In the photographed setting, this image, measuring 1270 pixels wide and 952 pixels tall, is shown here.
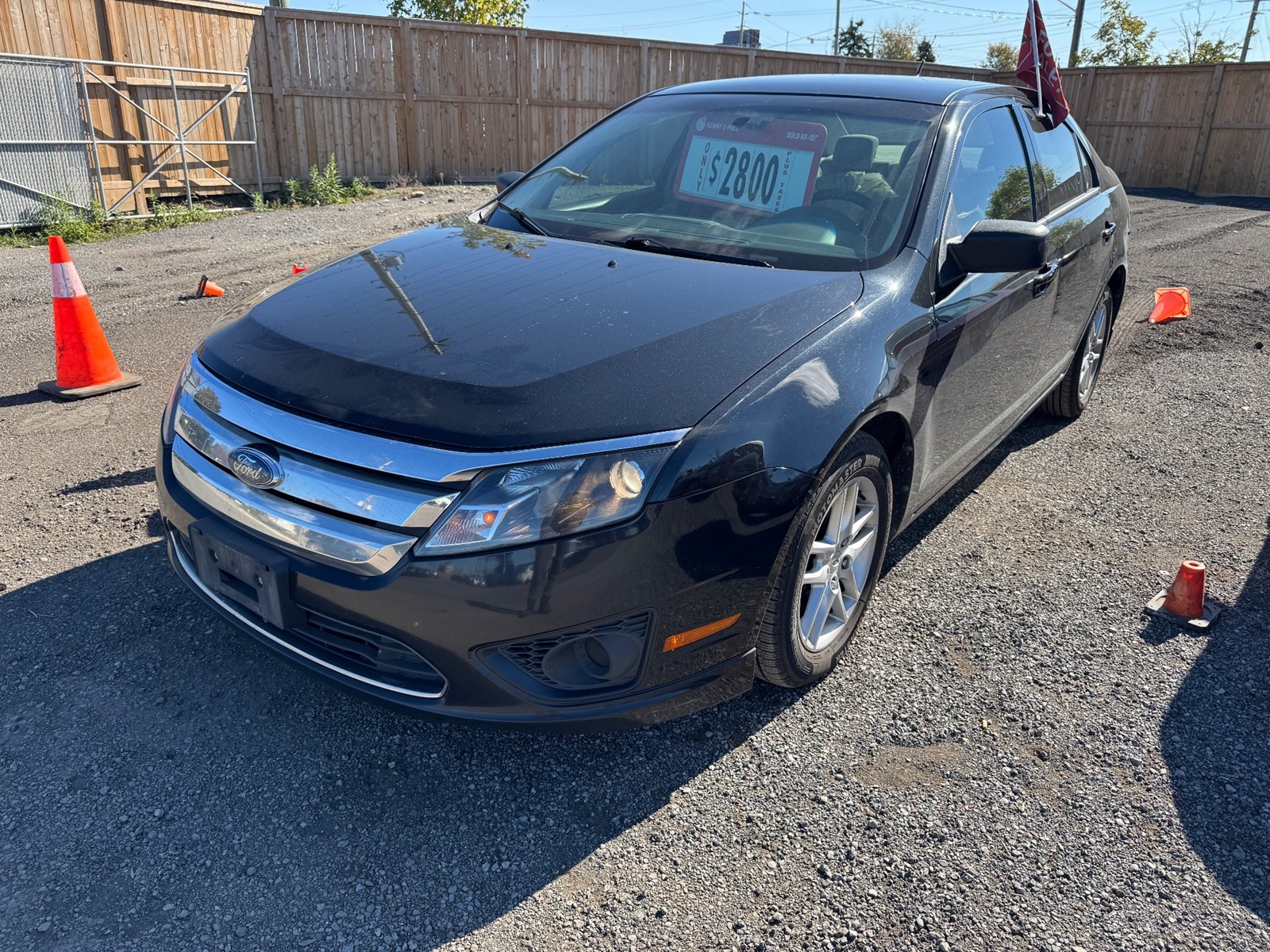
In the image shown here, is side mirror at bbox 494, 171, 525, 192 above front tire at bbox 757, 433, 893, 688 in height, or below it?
above

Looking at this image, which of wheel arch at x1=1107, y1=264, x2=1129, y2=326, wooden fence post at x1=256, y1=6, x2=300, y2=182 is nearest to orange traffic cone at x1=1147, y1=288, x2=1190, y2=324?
wheel arch at x1=1107, y1=264, x2=1129, y2=326

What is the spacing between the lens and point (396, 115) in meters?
14.6

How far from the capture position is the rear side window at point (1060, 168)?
409cm

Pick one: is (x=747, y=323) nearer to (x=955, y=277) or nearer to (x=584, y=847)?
(x=955, y=277)

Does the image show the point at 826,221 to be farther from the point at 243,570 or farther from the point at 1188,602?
the point at 243,570

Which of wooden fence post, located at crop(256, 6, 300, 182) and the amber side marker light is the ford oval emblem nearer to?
the amber side marker light

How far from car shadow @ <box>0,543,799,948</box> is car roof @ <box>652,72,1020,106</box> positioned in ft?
7.60

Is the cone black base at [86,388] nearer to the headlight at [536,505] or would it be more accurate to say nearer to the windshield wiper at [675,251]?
the windshield wiper at [675,251]

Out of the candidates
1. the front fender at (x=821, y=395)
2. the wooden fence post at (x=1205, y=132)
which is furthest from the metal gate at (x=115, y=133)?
the wooden fence post at (x=1205, y=132)

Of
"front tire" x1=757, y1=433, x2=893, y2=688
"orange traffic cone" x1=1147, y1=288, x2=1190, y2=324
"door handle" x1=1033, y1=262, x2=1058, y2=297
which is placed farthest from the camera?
"orange traffic cone" x1=1147, y1=288, x2=1190, y2=324

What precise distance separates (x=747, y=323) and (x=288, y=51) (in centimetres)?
1325

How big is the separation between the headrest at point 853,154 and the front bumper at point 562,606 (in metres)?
1.46

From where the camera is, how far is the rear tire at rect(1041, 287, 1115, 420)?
4930mm

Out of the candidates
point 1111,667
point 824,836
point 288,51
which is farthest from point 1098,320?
point 288,51
